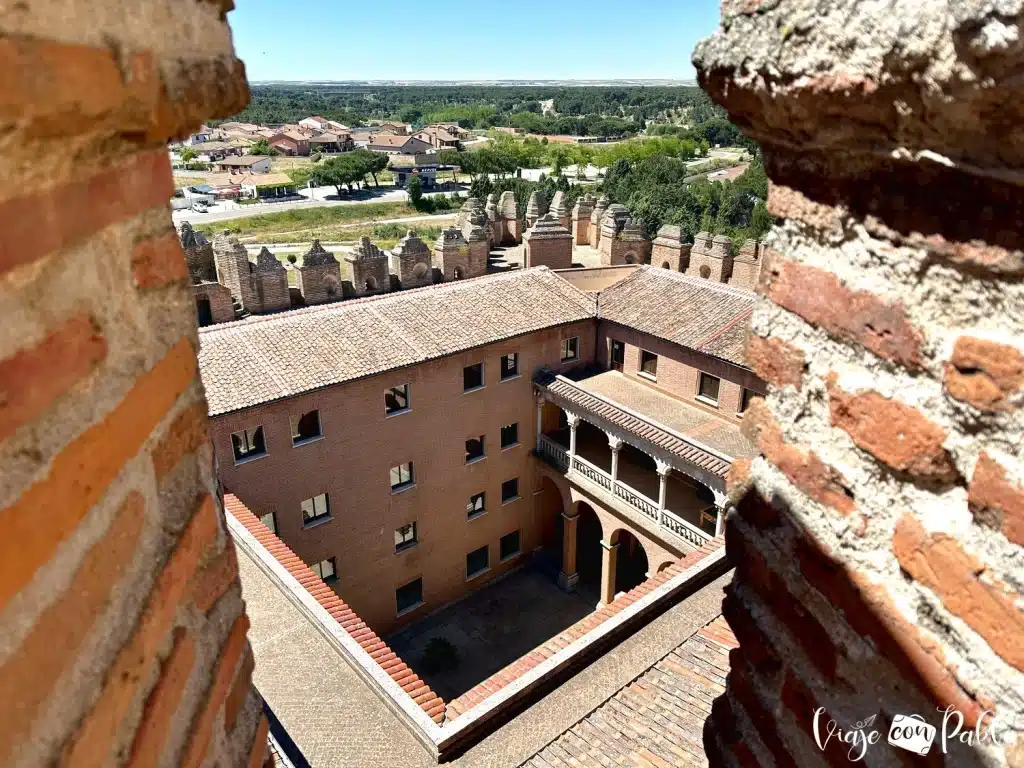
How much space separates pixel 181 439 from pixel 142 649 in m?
0.50

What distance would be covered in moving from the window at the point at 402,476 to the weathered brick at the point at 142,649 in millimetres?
18203

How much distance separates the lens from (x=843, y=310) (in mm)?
1928

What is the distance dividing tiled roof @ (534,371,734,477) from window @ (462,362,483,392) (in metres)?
1.91

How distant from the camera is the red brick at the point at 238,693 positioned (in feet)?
7.29

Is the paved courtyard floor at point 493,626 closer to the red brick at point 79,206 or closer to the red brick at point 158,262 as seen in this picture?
the red brick at point 158,262

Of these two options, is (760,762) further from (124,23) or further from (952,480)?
(124,23)

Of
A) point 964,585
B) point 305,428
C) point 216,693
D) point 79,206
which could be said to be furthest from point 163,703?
point 305,428

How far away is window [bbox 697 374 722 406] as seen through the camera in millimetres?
19844

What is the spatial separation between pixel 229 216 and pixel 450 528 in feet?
170

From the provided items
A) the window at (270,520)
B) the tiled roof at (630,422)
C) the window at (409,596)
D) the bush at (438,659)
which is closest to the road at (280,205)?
the window at (409,596)

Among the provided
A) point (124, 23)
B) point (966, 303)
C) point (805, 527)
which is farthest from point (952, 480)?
point (124, 23)

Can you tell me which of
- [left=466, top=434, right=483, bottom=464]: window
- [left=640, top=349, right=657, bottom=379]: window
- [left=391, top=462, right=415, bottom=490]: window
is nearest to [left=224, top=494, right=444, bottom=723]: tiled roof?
[left=391, top=462, right=415, bottom=490]: window

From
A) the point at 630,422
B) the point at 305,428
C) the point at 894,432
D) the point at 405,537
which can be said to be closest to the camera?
the point at 894,432

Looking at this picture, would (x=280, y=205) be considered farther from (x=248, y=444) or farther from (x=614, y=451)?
(x=614, y=451)
